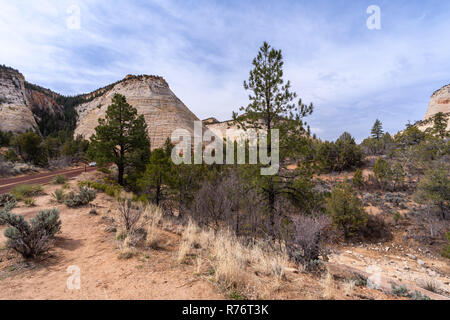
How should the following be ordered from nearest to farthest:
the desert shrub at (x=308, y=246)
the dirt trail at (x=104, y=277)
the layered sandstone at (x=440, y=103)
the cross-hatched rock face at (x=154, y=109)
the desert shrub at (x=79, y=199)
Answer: the dirt trail at (x=104, y=277) < the desert shrub at (x=308, y=246) < the desert shrub at (x=79, y=199) < the cross-hatched rock face at (x=154, y=109) < the layered sandstone at (x=440, y=103)

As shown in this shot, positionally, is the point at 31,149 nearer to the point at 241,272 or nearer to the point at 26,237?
the point at 26,237

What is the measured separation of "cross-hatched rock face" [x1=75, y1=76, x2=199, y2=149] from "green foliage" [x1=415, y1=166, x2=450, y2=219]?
39850 mm

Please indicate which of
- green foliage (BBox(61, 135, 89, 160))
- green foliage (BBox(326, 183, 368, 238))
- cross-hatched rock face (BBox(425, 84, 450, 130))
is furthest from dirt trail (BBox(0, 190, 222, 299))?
cross-hatched rock face (BBox(425, 84, 450, 130))

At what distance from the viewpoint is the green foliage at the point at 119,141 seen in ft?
56.2

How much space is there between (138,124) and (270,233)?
53.4 feet

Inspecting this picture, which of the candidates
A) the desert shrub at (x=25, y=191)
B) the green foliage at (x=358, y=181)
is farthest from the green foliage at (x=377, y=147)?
the desert shrub at (x=25, y=191)

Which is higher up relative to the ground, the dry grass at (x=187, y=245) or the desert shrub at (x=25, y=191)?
the desert shrub at (x=25, y=191)

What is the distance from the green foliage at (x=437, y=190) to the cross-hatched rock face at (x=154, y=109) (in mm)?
39850

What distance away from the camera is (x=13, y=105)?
53.4 m

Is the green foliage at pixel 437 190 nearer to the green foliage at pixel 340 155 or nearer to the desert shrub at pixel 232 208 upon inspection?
the green foliage at pixel 340 155

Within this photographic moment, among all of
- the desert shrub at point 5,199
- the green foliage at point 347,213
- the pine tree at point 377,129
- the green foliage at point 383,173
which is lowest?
the green foliage at point 347,213

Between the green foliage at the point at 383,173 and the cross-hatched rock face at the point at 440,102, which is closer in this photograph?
the green foliage at the point at 383,173

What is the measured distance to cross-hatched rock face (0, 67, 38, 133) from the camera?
1909 inches
